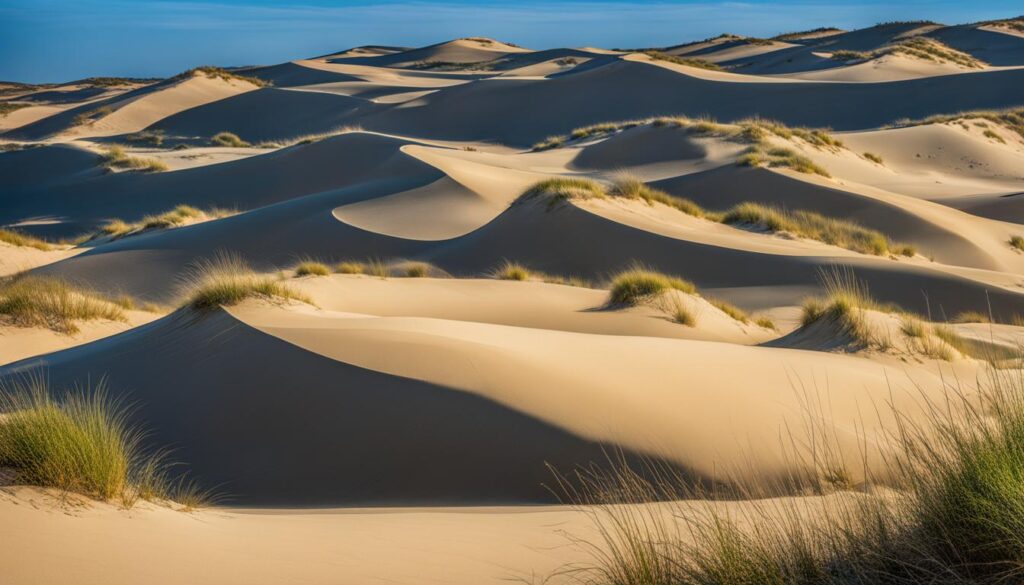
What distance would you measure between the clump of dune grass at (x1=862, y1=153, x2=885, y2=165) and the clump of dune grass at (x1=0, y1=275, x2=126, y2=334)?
23287 mm

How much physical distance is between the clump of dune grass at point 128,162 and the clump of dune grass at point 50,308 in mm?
17525

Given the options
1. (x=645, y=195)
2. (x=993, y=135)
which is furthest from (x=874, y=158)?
(x=645, y=195)

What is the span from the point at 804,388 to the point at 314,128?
4097 cm

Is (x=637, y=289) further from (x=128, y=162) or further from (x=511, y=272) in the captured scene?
(x=128, y=162)

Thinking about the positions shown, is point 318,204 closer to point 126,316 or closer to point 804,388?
point 126,316

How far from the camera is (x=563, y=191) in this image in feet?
53.9

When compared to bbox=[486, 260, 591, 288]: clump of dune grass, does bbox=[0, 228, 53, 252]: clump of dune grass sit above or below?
below

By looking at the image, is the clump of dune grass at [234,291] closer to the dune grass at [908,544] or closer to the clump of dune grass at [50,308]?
the clump of dune grass at [50,308]

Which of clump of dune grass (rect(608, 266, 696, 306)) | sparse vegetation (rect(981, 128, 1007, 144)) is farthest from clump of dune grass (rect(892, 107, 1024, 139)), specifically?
clump of dune grass (rect(608, 266, 696, 306))

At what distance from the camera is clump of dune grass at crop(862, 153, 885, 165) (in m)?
27.9

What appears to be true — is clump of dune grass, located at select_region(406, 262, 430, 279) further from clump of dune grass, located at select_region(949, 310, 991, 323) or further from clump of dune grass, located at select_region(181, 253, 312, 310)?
clump of dune grass, located at select_region(949, 310, 991, 323)

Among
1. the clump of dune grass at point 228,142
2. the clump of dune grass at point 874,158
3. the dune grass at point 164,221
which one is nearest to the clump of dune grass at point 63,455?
the dune grass at point 164,221

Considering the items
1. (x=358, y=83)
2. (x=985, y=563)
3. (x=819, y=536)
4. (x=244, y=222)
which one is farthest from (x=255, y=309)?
(x=358, y=83)

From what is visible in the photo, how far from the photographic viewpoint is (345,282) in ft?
39.6
